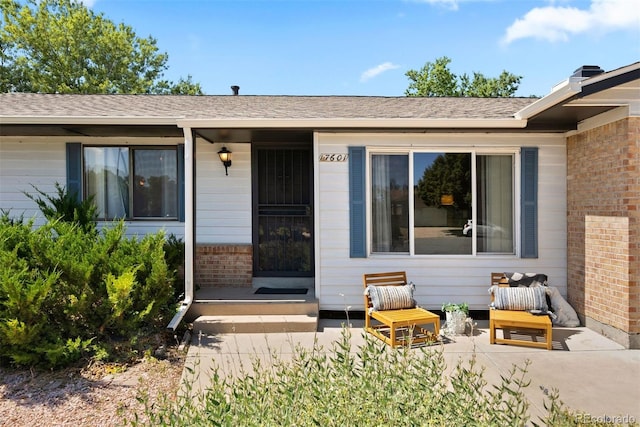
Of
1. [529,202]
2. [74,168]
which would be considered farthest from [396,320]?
[74,168]

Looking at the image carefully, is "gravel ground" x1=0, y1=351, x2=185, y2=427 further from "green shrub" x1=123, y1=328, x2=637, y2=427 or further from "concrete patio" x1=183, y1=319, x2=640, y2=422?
"green shrub" x1=123, y1=328, x2=637, y2=427

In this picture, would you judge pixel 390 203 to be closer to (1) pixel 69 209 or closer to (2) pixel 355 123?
Result: (2) pixel 355 123

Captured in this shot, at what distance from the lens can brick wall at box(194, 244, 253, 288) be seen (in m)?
6.93

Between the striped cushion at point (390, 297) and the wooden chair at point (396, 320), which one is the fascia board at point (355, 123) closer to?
the wooden chair at point (396, 320)

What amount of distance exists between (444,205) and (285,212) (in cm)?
271

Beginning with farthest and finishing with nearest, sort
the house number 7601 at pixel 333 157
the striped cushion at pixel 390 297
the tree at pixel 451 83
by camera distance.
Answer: the tree at pixel 451 83
the house number 7601 at pixel 333 157
the striped cushion at pixel 390 297

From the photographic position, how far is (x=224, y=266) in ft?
22.8

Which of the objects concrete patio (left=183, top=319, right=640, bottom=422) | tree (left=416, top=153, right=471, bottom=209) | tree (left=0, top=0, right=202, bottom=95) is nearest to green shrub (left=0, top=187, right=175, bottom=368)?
concrete patio (left=183, top=319, right=640, bottom=422)

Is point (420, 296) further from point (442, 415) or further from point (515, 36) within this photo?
point (515, 36)

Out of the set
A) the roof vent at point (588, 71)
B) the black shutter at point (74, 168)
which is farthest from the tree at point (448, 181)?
the black shutter at point (74, 168)

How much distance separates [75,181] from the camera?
22.3 ft

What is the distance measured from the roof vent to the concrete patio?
318cm

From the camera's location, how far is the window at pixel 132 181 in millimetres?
7016

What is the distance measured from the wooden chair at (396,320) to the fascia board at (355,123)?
2.08 meters
